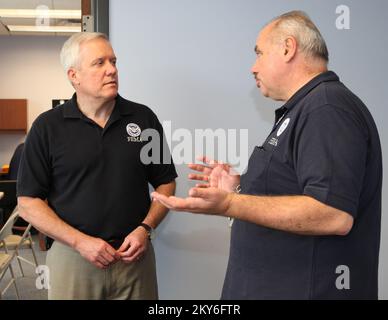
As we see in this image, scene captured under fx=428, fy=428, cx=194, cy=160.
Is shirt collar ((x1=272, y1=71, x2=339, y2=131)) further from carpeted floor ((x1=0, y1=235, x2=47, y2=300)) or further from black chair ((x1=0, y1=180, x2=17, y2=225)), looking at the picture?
black chair ((x1=0, y1=180, x2=17, y2=225))

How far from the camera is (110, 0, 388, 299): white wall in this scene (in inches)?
78.9

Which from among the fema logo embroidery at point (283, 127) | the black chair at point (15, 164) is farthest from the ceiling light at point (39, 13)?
the fema logo embroidery at point (283, 127)

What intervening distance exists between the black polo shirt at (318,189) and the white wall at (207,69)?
0.83 m

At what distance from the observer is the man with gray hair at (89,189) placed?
156cm

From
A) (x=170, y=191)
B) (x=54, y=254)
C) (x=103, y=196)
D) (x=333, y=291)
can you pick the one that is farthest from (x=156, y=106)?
(x=333, y=291)

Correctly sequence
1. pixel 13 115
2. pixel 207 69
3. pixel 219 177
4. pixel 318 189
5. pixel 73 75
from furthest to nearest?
pixel 13 115 < pixel 207 69 < pixel 73 75 < pixel 219 177 < pixel 318 189

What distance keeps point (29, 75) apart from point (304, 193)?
6.98 meters

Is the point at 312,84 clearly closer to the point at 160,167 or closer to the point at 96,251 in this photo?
the point at 160,167

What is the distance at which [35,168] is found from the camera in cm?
157

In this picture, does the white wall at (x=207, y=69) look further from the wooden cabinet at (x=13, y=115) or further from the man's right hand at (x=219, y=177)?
the wooden cabinet at (x=13, y=115)

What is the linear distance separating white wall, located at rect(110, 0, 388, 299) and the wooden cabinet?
5374 mm

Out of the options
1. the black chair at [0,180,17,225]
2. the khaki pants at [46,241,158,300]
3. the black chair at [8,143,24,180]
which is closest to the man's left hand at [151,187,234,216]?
the khaki pants at [46,241,158,300]

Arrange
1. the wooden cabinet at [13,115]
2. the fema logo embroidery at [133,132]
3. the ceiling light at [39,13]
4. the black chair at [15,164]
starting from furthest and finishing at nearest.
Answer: the wooden cabinet at [13,115] < the ceiling light at [39,13] < the black chair at [15,164] < the fema logo embroidery at [133,132]

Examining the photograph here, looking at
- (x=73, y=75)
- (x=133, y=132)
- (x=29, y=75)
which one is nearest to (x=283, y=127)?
(x=133, y=132)
